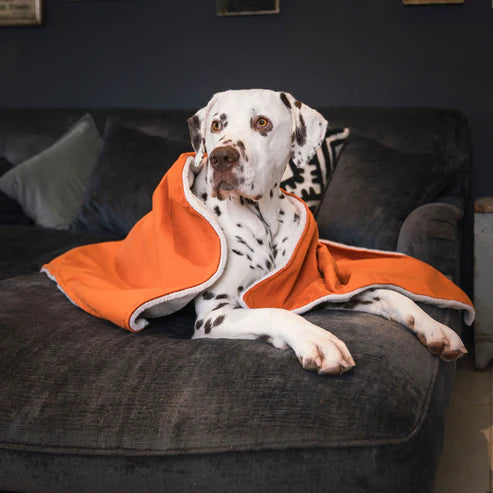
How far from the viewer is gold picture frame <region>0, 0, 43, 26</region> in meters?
4.21

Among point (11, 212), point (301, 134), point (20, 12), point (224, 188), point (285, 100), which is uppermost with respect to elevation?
point (20, 12)

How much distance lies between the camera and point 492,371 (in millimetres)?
2996

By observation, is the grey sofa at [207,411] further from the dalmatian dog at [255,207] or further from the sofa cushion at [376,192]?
the sofa cushion at [376,192]

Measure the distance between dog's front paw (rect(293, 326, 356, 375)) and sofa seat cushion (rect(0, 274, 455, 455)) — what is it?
0.02 metres

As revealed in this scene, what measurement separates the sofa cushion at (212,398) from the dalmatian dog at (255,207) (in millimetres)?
80

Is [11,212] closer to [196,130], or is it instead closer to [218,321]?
[196,130]

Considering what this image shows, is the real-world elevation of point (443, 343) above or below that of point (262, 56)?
below

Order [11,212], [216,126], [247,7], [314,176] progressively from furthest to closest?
[247,7] < [11,212] < [314,176] < [216,126]

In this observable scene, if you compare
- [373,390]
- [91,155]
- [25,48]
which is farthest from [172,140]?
[373,390]

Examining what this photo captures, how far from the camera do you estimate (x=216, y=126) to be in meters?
1.91

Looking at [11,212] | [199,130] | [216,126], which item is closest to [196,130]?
[199,130]

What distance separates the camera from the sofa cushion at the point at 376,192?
8.68ft

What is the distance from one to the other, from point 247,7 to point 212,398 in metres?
2.99

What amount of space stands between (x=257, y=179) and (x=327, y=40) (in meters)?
2.15
